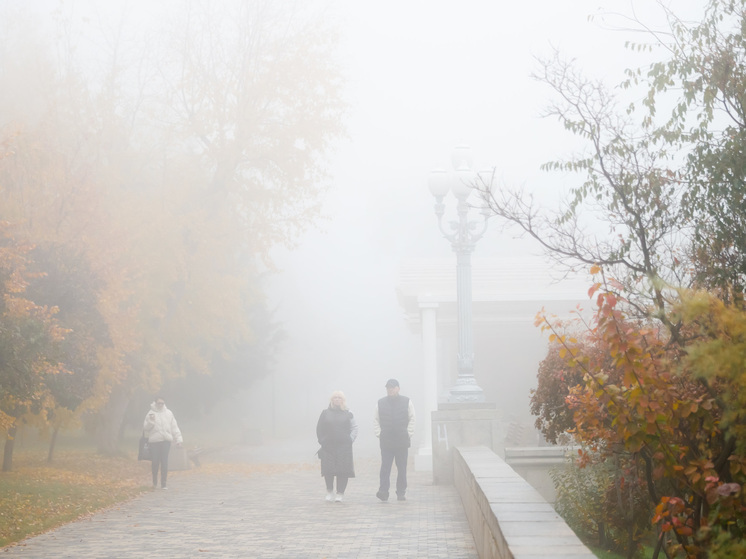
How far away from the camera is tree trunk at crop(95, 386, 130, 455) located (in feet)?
84.1

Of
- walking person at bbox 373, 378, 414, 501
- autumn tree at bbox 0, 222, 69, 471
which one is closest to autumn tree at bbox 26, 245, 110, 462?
autumn tree at bbox 0, 222, 69, 471

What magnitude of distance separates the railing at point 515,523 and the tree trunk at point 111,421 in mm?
17568

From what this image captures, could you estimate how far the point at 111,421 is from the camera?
2625cm

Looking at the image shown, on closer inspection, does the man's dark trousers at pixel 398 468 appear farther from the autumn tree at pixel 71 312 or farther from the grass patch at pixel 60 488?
the autumn tree at pixel 71 312

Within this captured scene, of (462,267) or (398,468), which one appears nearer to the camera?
(398,468)

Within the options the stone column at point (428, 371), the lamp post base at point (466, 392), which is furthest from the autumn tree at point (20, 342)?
the stone column at point (428, 371)

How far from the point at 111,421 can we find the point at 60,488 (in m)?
9.75

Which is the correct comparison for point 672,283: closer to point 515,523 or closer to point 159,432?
point 515,523

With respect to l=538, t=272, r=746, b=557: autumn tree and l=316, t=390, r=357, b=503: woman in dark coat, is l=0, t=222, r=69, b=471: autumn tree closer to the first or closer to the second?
l=316, t=390, r=357, b=503: woman in dark coat

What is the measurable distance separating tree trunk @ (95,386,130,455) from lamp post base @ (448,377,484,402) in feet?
39.1

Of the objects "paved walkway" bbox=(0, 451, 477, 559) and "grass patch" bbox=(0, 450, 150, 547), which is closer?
"paved walkway" bbox=(0, 451, 477, 559)

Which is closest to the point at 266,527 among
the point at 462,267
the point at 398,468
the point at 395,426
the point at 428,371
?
the point at 398,468

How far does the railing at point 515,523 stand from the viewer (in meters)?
5.34

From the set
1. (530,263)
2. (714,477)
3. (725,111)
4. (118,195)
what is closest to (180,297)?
(118,195)
